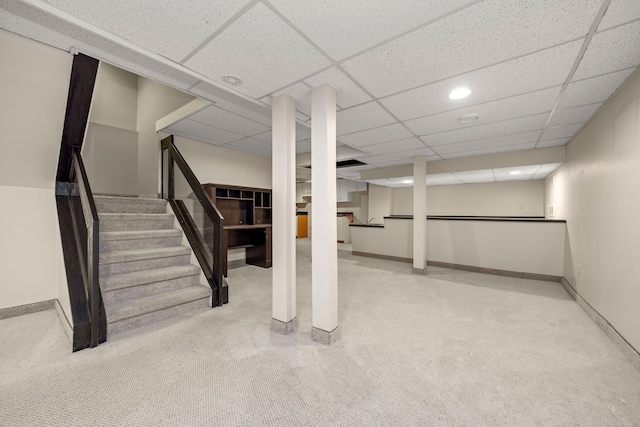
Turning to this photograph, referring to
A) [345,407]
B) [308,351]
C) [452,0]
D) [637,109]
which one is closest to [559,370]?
[345,407]

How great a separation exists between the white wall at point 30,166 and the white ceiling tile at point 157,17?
6.10 ft

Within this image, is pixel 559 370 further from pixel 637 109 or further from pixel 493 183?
pixel 493 183

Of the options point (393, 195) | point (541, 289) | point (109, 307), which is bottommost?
point (541, 289)

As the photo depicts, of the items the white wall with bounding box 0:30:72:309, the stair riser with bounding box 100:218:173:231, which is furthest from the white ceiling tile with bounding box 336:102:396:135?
the white wall with bounding box 0:30:72:309

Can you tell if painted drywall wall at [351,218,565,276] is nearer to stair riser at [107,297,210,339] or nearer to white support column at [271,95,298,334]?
white support column at [271,95,298,334]

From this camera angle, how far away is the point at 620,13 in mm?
1431

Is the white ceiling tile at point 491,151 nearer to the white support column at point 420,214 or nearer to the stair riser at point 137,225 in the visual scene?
the white support column at point 420,214

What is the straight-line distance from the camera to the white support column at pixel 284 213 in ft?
8.11

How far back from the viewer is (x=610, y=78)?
7.03 feet

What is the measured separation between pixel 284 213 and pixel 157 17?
1.65m

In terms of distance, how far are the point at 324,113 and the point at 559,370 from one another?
2.78 m

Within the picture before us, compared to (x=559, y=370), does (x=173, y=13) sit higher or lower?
higher

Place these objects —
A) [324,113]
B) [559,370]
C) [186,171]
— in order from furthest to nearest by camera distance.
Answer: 1. [186,171]
2. [324,113]
3. [559,370]

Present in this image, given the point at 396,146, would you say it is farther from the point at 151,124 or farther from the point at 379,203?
the point at 379,203
